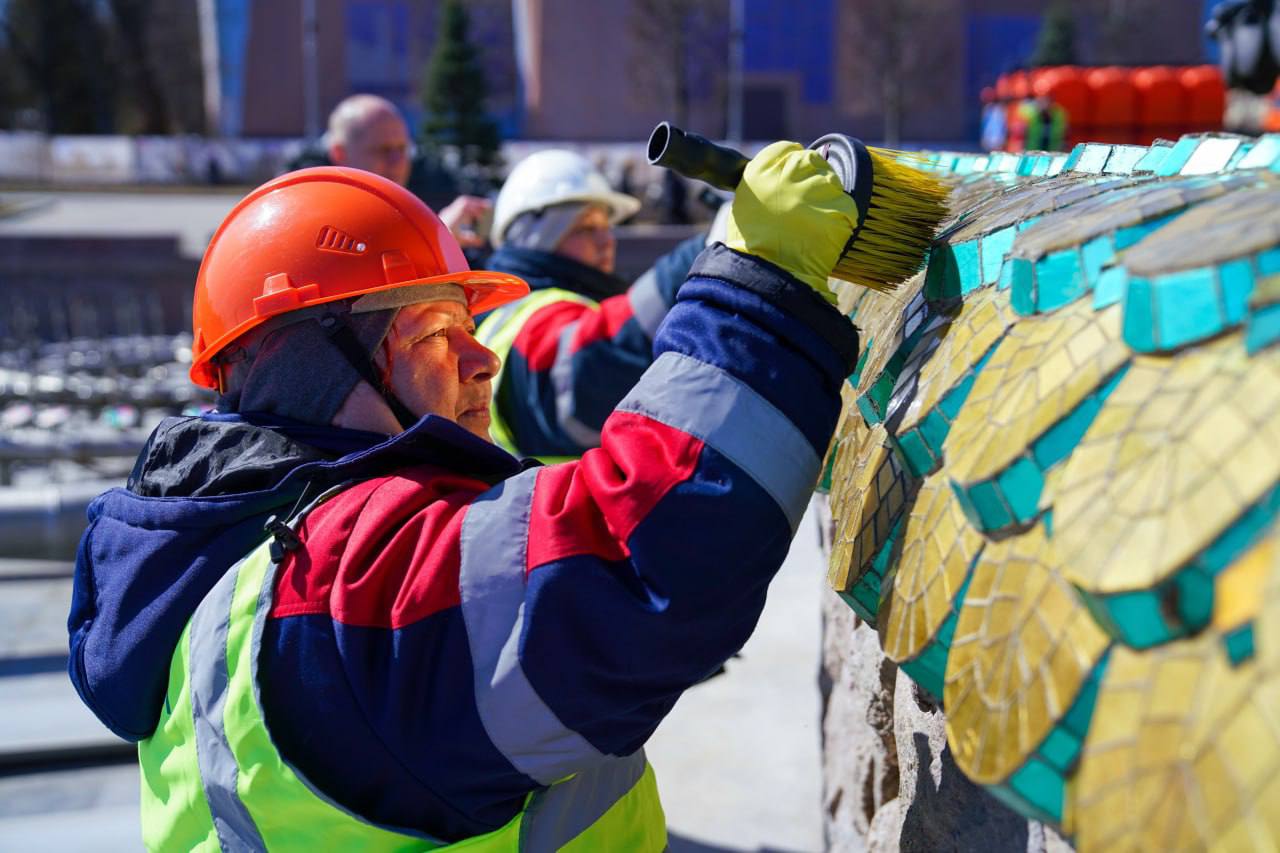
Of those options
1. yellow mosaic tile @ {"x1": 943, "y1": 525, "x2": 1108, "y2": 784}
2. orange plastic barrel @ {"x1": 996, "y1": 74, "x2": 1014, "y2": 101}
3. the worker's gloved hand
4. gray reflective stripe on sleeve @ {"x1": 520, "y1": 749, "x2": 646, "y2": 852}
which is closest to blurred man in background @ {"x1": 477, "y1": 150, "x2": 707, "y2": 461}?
gray reflective stripe on sleeve @ {"x1": 520, "y1": 749, "x2": 646, "y2": 852}

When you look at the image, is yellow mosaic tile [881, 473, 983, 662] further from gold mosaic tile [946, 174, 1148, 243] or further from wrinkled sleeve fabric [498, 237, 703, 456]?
wrinkled sleeve fabric [498, 237, 703, 456]

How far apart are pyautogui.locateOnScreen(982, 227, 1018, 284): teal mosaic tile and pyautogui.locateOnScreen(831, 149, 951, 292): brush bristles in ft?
0.54

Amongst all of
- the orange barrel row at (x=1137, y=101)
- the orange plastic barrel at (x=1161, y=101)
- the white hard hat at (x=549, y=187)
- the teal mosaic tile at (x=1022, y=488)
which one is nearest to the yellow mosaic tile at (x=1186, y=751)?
the teal mosaic tile at (x=1022, y=488)

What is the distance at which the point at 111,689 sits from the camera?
137 centimetres

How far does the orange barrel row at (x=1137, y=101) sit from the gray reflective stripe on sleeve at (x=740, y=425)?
1566 cm

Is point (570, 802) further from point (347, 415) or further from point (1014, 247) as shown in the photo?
point (1014, 247)

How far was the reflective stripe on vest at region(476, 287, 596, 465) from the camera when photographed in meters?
2.89

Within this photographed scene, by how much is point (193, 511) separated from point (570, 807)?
1.76 feet

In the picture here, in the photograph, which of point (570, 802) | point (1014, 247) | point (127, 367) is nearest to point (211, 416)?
point (570, 802)

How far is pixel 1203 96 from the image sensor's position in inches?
612

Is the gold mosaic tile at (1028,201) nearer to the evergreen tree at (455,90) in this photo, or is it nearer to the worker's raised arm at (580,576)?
the worker's raised arm at (580,576)

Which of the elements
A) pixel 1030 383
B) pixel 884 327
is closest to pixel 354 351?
pixel 884 327

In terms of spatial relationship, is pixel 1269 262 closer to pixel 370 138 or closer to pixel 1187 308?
pixel 1187 308

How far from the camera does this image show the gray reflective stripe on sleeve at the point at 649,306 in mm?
2656
